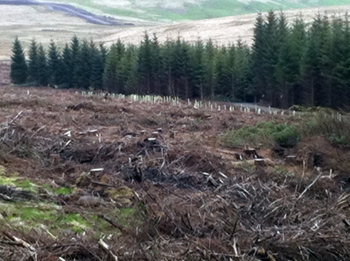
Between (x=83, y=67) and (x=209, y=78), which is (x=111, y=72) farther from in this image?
(x=209, y=78)

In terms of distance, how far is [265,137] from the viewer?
2000 centimetres

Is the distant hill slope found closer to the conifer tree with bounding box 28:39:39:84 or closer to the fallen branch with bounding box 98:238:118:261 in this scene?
the conifer tree with bounding box 28:39:39:84

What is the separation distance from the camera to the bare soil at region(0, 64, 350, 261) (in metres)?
7.74

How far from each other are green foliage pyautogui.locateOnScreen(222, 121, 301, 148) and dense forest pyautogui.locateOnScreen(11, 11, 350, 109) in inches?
668

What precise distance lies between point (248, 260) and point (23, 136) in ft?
32.4

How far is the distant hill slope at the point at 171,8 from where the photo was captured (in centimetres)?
16112

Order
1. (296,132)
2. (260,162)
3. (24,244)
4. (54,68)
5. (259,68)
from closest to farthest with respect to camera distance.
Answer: (24,244), (260,162), (296,132), (259,68), (54,68)

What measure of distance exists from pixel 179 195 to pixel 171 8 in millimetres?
162220

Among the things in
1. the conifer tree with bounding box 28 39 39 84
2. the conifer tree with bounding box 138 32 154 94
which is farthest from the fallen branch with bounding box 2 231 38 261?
the conifer tree with bounding box 28 39 39 84

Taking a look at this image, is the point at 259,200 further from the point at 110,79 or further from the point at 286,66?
the point at 110,79

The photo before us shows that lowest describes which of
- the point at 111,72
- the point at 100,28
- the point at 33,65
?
the point at 100,28

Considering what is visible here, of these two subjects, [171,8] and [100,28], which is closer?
[100,28]

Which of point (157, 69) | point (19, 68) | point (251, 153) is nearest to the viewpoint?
point (251, 153)

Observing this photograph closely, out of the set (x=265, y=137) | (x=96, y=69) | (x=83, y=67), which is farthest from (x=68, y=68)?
(x=265, y=137)
